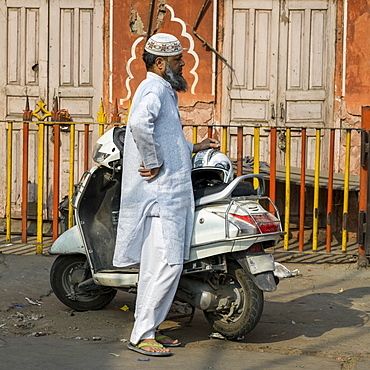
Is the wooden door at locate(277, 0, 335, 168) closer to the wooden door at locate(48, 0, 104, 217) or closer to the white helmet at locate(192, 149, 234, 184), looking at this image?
the wooden door at locate(48, 0, 104, 217)

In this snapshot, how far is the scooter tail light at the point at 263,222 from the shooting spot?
413 cm

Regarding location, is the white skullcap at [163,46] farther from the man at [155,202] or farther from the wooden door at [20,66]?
the wooden door at [20,66]

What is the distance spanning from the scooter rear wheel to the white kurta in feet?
1.10

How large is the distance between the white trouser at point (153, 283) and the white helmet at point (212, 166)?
1.53 ft

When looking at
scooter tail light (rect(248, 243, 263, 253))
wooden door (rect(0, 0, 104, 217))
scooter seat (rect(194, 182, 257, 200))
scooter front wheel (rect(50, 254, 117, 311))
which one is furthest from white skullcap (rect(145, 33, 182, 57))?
wooden door (rect(0, 0, 104, 217))

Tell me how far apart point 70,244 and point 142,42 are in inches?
164

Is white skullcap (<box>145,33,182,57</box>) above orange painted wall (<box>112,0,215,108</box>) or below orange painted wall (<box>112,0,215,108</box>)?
below

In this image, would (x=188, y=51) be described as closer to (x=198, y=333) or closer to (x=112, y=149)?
(x=112, y=149)

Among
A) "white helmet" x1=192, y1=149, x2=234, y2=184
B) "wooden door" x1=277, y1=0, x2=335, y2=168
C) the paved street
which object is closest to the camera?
the paved street

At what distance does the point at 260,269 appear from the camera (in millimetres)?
4094

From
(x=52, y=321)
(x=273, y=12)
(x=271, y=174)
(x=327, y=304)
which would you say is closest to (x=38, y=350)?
(x=52, y=321)

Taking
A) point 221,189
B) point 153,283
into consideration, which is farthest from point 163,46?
point 153,283

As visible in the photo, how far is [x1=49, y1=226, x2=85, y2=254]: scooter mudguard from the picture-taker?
16.0ft

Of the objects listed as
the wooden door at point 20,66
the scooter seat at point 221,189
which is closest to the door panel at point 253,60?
the wooden door at point 20,66
